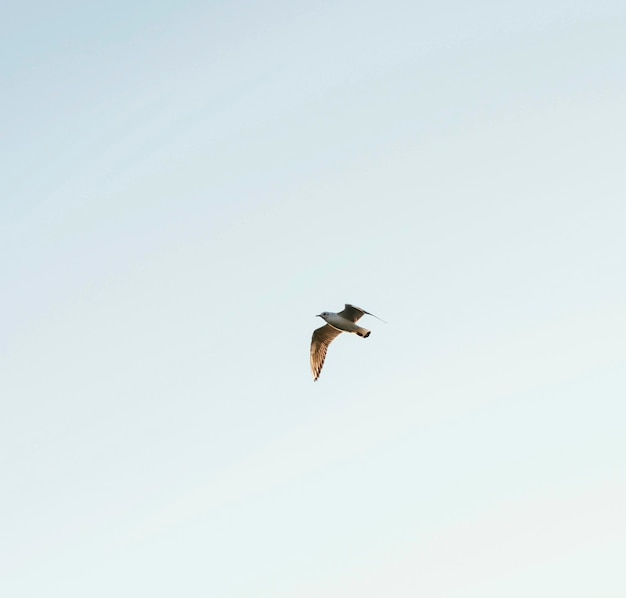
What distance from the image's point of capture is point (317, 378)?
151 feet

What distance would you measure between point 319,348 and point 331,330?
1301mm

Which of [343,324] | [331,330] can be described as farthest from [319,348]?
[343,324]

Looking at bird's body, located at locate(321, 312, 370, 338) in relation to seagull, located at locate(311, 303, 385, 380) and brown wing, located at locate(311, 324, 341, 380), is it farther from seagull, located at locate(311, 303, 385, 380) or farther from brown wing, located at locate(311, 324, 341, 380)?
brown wing, located at locate(311, 324, 341, 380)

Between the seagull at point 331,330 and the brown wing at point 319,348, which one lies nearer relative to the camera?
the seagull at point 331,330

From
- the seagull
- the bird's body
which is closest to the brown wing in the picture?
the seagull

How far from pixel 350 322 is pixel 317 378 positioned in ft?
14.0

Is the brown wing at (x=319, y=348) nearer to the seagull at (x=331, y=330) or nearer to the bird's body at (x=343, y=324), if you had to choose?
the seagull at (x=331, y=330)

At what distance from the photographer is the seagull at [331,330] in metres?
42.7

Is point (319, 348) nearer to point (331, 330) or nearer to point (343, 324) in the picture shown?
point (331, 330)

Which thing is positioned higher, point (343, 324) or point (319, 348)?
point (319, 348)

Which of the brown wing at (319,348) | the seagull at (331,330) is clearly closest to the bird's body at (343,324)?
the seagull at (331,330)

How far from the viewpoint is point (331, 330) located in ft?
149

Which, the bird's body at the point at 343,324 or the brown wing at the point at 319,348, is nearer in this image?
the bird's body at the point at 343,324

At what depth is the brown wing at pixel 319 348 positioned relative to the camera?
150 ft
